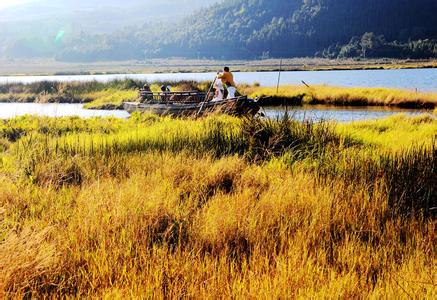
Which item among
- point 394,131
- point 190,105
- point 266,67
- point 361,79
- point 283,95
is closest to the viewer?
point 394,131

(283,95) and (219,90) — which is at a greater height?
(219,90)

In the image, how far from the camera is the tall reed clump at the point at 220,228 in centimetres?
372

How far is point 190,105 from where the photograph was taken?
2181 centimetres

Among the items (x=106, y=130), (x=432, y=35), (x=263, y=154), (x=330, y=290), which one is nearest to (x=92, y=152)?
(x=263, y=154)

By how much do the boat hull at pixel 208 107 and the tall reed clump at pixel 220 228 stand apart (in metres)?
7.82

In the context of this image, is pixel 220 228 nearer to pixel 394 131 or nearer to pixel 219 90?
pixel 394 131

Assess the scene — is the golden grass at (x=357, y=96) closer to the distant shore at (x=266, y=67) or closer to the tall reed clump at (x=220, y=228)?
the tall reed clump at (x=220, y=228)

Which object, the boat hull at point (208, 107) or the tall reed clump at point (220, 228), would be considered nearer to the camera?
the tall reed clump at point (220, 228)

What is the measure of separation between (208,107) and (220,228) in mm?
15251

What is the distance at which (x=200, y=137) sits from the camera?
10.7 m

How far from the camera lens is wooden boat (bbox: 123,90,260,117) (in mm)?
18141

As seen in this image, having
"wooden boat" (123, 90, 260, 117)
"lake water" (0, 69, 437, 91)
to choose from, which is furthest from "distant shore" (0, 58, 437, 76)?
"wooden boat" (123, 90, 260, 117)

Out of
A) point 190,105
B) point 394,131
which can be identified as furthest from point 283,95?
point 394,131

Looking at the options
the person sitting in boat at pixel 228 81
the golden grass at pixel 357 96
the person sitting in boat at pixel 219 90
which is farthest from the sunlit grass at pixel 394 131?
the golden grass at pixel 357 96
